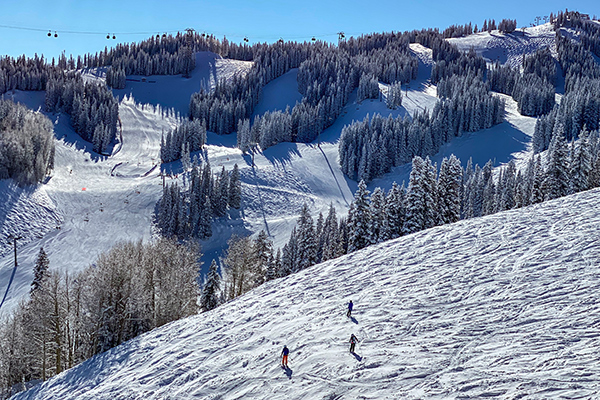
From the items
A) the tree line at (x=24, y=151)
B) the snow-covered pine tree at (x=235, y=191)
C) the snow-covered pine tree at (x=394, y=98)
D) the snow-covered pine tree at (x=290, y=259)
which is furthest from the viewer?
the snow-covered pine tree at (x=394, y=98)

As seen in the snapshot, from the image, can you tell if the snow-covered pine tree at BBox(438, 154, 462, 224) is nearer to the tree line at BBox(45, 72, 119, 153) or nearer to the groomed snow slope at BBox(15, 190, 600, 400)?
the groomed snow slope at BBox(15, 190, 600, 400)

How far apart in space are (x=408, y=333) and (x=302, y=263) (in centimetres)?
2692

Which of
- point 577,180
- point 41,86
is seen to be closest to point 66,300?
point 577,180

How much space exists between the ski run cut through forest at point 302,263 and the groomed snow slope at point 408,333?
4.2 inches

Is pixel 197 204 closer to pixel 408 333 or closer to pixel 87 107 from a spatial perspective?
pixel 408 333

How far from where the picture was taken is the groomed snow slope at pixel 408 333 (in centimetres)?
1589

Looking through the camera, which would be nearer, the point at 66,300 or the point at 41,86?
the point at 66,300

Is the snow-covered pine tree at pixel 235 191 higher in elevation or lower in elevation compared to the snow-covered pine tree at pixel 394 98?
lower

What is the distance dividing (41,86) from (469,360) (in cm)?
17449

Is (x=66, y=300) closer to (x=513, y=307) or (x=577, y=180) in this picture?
(x=513, y=307)

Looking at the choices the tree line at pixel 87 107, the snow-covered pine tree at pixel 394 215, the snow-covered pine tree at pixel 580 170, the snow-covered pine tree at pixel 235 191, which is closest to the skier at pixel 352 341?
the snow-covered pine tree at pixel 394 215

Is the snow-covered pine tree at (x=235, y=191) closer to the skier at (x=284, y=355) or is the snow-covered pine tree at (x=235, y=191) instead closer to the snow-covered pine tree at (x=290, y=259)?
the snow-covered pine tree at (x=290, y=259)

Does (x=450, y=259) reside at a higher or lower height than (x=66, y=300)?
higher

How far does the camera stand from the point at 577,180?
155ft
